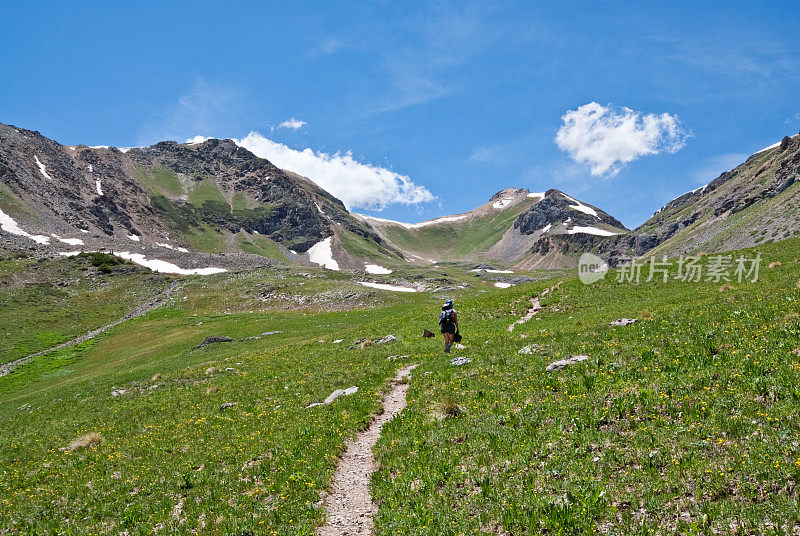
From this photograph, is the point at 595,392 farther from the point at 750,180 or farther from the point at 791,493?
the point at 750,180

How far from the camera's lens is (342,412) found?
16.0m

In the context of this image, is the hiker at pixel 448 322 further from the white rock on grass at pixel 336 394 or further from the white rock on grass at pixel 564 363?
the white rock on grass at pixel 564 363

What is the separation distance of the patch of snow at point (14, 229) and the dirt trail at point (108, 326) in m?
60.4

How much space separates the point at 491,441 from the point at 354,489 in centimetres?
409

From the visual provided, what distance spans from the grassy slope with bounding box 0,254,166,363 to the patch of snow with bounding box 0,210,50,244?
3264 cm

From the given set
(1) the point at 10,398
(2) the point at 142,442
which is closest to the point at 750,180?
(2) the point at 142,442

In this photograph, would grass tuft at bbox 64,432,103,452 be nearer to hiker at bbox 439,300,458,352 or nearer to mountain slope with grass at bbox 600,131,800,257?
hiker at bbox 439,300,458,352

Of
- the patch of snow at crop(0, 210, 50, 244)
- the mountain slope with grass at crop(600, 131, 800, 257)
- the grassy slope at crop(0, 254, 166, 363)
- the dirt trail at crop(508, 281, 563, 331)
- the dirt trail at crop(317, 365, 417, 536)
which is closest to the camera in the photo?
the dirt trail at crop(317, 365, 417, 536)

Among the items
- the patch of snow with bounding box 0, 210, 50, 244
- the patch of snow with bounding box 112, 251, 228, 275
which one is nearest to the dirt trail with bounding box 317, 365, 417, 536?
the patch of snow with bounding box 112, 251, 228, 275

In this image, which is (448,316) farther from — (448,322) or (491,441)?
(491,441)

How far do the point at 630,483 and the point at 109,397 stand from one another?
106 ft

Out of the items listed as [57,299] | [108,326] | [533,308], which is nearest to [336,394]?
[533,308]

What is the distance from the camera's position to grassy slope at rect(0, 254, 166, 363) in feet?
197

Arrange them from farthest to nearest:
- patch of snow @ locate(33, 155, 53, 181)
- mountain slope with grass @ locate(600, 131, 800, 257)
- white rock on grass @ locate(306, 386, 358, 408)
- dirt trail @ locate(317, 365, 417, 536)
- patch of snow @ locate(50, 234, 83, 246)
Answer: patch of snow @ locate(33, 155, 53, 181)
patch of snow @ locate(50, 234, 83, 246)
mountain slope with grass @ locate(600, 131, 800, 257)
white rock on grass @ locate(306, 386, 358, 408)
dirt trail @ locate(317, 365, 417, 536)
